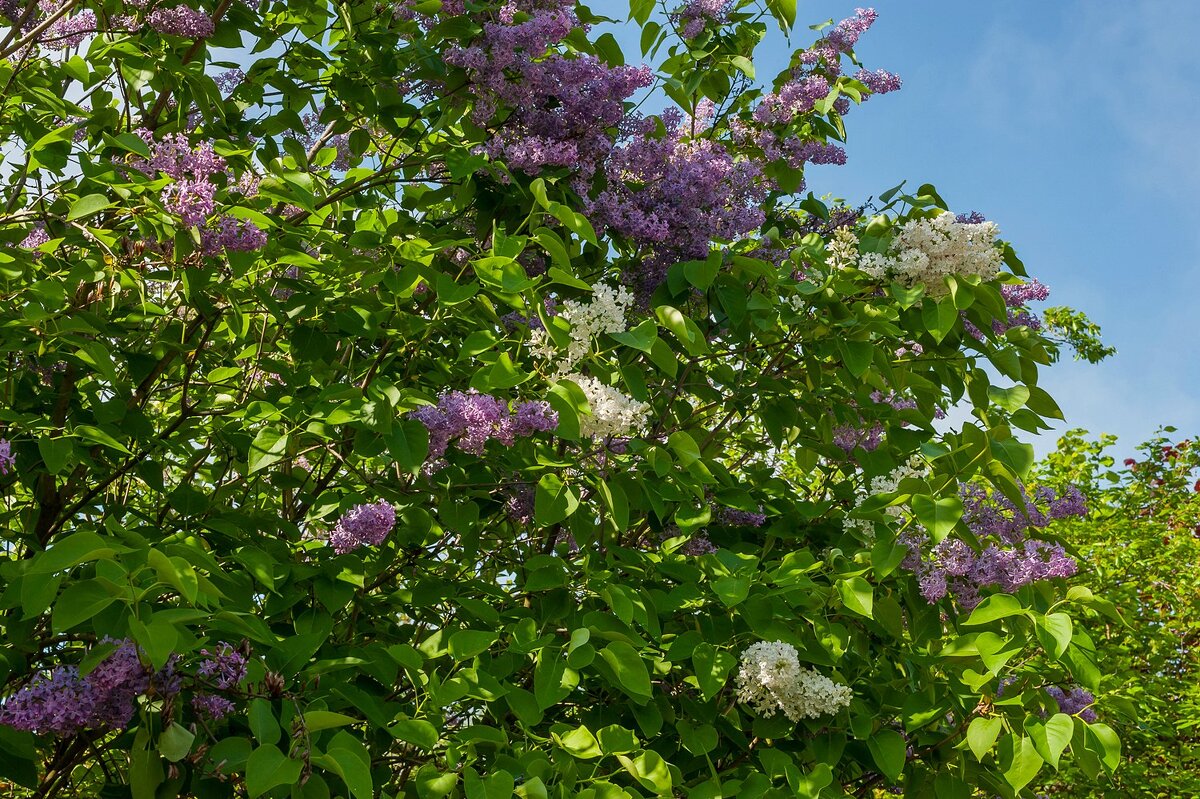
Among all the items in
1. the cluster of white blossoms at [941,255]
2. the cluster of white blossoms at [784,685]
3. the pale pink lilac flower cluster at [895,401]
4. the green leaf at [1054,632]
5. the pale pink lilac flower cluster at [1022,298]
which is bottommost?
the cluster of white blossoms at [784,685]

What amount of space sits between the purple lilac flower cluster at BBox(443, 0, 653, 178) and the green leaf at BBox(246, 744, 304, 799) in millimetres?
1896

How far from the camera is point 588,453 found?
8.20ft

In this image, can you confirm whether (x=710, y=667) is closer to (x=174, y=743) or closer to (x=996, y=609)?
(x=996, y=609)

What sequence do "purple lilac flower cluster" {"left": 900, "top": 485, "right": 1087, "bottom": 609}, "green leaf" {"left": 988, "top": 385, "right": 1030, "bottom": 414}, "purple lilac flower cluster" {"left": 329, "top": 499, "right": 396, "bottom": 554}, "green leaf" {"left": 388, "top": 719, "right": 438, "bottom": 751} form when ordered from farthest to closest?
"purple lilac flower cluster" {"left": 900, "top": 485, "right": 1087, "bottom": 609} → "green leaf" {"left": 988, "top": 385, "right": 1030, "bottom": 414} → "purple lilac flower cluster" {"left": 329, "top": 499, "right": 396, "bottom": 554} → "green leaf" {"left": 388, "top": 719, "right": 438, "bottom": 751}

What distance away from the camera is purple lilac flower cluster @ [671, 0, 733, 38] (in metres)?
3.71

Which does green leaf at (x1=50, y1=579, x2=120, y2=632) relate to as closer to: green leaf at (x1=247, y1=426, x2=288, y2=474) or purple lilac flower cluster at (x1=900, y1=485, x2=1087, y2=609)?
green leaf at (x1=247, y1=426, x2=288, y2=474)

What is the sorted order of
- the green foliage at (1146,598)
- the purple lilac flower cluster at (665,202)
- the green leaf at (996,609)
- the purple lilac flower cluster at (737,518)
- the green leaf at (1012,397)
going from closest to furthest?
the green leaf at (996,609), the green leaf at (1012,397), the purple lilac flower cluster at (665,202), the purple lilac flower cluster at (737,518), the green foliage at (1146,598)

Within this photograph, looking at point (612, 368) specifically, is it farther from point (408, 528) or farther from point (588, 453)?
point (408, 528)

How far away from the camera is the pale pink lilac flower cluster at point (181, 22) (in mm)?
3332

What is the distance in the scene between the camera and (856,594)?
2.40m

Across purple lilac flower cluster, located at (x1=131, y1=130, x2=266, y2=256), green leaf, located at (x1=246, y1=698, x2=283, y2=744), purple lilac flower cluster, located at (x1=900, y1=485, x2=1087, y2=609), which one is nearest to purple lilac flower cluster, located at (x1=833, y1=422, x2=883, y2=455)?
purple lilac flower cluster, located at (x1=900, y1=485, x2=1087, y2=609)

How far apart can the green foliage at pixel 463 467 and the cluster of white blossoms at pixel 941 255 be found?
4 centimetres

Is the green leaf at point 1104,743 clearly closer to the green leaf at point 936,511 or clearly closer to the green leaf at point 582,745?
the green leaf at point 936,511

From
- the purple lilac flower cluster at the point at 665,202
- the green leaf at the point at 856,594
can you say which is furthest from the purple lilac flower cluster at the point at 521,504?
the green leaf at the point at 856,594
